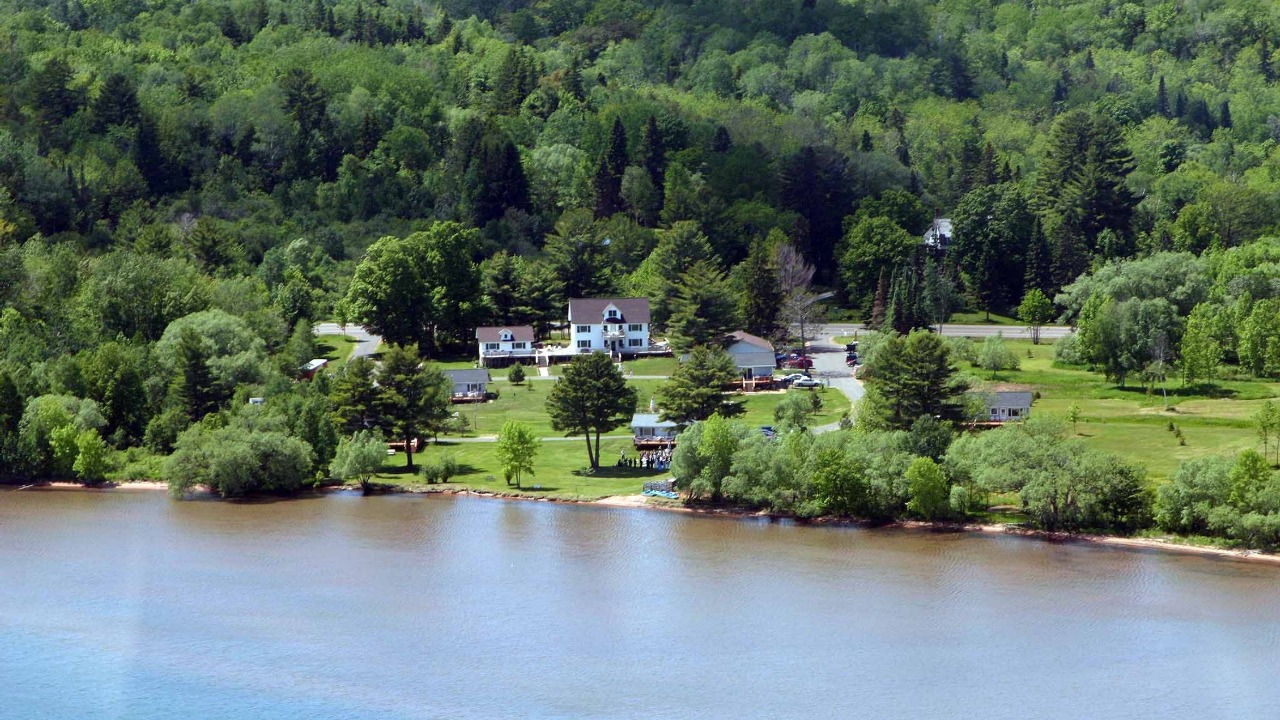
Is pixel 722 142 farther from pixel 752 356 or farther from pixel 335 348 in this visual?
pixel 752 356

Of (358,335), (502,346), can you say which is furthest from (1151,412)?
(358,335)

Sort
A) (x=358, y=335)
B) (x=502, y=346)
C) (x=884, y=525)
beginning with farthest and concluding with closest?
(x=358, y=335) → (x=502, y=346) → (x=884, y=525)

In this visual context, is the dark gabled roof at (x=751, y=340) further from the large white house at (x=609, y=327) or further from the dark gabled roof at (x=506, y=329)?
the dark gabled roof at (x=506, y=329)

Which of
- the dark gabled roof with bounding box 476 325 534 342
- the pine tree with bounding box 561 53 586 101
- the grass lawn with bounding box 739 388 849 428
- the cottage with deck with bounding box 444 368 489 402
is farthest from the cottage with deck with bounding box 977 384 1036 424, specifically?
the pine tree with bounding box 561 53 586 101

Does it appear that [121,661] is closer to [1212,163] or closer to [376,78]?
[376,78]

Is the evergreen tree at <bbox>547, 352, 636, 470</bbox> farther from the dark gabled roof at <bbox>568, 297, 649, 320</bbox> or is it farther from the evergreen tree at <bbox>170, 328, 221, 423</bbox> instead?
the dark gabled roof at <bbox>568, 297, 649, 320</bbox>

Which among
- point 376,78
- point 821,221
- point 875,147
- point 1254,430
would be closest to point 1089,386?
point 1254,430
